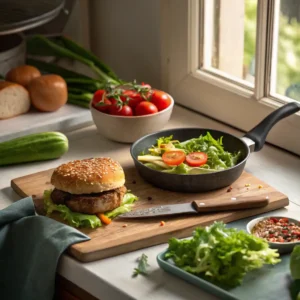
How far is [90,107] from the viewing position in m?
1.83

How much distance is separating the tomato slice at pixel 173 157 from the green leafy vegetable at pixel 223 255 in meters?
0.30

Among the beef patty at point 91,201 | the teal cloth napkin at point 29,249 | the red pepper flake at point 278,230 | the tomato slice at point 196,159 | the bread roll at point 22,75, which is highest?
the bread roll at point 22,75

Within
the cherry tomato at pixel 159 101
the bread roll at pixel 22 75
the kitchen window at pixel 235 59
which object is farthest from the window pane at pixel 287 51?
the bread roll at pixel 22 75

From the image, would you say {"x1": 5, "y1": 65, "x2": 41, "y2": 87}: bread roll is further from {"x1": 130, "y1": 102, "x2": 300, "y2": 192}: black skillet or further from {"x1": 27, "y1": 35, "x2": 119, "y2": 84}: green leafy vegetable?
{"x1": 130, "y1": 102, "x2": 300, "y2": 192}: black skillet

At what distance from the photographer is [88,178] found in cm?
143

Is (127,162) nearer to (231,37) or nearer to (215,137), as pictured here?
(215,137)

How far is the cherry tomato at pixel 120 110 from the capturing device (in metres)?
1.78

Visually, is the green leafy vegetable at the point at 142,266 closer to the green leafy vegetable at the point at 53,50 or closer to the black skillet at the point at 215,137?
the black skillet at the point at 215,137

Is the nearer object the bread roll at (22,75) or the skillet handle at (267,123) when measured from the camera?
the skillet handle at (267,123)

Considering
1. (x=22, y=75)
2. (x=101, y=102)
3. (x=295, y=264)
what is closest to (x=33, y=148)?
(x=101, y=102)

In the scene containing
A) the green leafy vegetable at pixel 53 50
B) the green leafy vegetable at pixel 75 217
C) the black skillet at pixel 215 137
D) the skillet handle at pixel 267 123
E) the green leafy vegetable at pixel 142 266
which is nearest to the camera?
the green leafy vegetable at pixel 142 266

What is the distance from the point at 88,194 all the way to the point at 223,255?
0.33 metres

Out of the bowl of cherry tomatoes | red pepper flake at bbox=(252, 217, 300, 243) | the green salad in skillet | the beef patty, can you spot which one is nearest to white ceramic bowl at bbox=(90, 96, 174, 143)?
the bowl of cherry tomatoes

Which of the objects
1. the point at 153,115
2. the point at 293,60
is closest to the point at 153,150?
the point at 153,115
